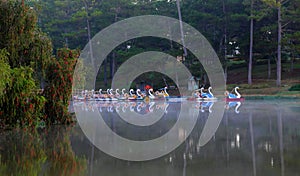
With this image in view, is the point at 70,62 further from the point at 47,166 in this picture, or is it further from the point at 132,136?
the point at 47,166

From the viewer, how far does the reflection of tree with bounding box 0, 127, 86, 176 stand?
23.9 feet

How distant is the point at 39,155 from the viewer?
877 cm

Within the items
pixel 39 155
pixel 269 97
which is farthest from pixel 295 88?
pixel 39 155

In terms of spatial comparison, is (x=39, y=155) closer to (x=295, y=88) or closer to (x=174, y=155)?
(x=174, y=155)

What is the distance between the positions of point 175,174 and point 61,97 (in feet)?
27.2

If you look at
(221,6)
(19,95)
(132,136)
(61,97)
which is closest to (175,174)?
(132,136)

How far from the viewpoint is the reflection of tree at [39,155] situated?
287 inches

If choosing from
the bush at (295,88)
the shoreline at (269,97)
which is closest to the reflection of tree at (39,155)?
the shoreline at (269,97)

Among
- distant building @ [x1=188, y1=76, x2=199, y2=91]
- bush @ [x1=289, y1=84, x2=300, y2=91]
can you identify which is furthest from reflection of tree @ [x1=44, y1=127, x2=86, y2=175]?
distant building @ [x1=188, y1=76, x2=199, y2=91]

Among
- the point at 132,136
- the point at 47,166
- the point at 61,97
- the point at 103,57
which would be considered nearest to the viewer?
the point at 47,166

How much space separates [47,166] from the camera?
7.60 m

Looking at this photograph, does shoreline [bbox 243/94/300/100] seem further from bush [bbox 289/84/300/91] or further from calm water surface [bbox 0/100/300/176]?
calm water surface [bbox 0/100/300/176]

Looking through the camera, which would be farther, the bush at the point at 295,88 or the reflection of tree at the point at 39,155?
the bush at the point at 295,88

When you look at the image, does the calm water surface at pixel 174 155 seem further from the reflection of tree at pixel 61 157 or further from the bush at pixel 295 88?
the bush at pixel 295 88
